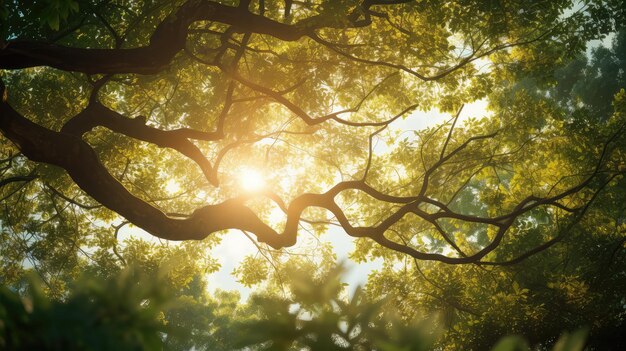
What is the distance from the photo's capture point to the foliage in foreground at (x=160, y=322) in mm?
1476

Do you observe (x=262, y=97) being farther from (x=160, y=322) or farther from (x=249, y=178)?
(x=160, y=322)

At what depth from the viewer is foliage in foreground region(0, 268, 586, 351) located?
4.84 ft

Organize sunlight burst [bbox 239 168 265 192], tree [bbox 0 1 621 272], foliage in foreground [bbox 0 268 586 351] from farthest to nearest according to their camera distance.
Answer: sunlight burst [bbox 239 168 265 192]
tree [bbox 0 1 621 272]
foliage in foreground [bbox 0 268 586 351]

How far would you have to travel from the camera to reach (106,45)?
9633mm

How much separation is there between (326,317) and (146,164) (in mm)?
11232

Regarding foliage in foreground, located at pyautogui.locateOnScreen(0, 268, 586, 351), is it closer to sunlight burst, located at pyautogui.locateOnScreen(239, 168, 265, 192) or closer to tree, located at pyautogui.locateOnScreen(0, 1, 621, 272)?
tree, located at pyautogui.locateOnScreen(0, 1, 621, 272)

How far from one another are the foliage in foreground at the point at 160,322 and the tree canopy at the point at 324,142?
4.28 metres

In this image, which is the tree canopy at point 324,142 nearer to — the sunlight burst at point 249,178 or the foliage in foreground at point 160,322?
the sunlight burst at point 249,178

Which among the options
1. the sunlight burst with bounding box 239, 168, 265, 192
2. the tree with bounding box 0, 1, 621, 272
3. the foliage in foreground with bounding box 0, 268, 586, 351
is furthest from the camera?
the sunlight burst with bounding box 239, 168, 265, 192

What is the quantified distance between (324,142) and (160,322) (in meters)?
10.3

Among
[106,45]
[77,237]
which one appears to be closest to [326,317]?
[106,45]

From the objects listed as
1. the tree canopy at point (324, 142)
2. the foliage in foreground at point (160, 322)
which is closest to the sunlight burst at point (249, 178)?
the tree canopy at point (324, 142)

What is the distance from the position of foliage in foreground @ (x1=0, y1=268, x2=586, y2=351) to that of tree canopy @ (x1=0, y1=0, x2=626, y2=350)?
4280 millimetres

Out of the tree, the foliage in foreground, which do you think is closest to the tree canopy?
the tree
